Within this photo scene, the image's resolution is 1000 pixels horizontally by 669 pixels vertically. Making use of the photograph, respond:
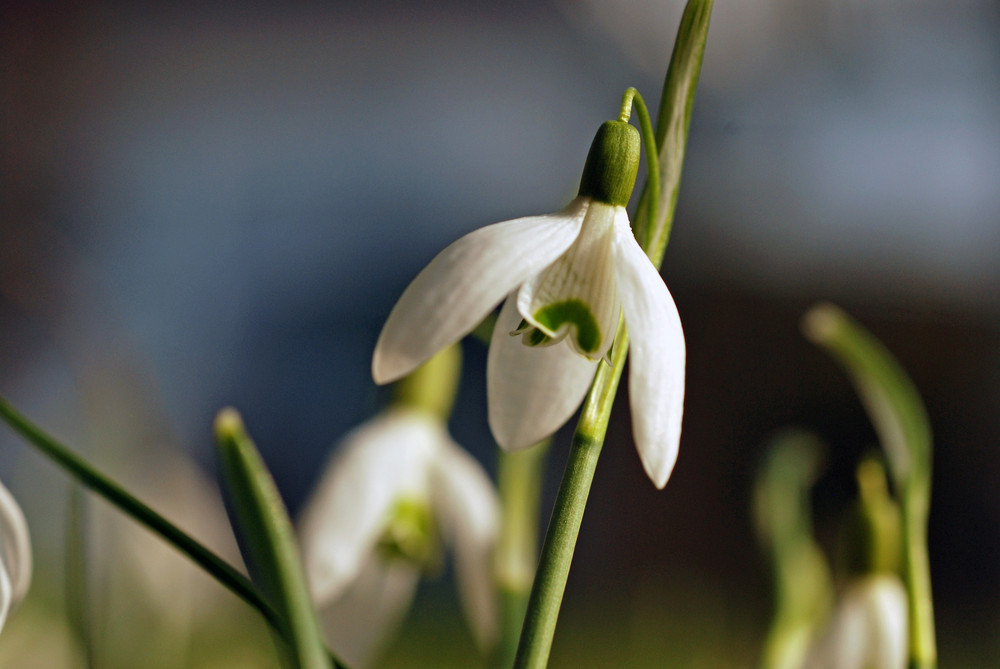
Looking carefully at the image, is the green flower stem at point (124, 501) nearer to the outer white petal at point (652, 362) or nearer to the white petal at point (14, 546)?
the white petal at point (14, 546)

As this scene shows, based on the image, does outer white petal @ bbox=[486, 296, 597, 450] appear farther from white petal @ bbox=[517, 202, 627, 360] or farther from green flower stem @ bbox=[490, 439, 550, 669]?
green flower stem @ bbox=[490, 439, 550, 669]

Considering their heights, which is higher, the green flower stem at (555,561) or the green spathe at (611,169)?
the green spathe at (611,169)

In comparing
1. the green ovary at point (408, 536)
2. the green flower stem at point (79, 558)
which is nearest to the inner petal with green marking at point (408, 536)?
the green ovary at point (408, 536)

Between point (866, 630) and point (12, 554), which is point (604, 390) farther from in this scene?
point (866, 630)

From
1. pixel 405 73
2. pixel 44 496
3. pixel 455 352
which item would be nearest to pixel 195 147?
pixel 405 73

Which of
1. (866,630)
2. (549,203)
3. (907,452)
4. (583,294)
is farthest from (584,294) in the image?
(549,203)

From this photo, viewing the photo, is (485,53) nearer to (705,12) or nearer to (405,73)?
(405,73)
